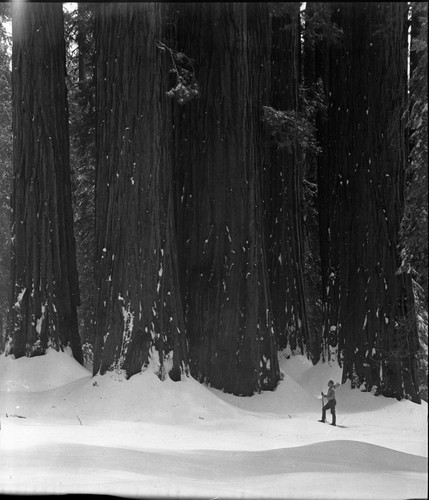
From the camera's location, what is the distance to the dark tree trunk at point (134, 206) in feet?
37.0

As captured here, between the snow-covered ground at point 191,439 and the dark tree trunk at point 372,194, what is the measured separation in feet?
1.99

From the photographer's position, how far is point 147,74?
11.8 metres

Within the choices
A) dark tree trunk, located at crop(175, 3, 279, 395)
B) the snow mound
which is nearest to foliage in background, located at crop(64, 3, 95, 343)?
dark tree trunk, located at crop(175, 3, 279, 395)

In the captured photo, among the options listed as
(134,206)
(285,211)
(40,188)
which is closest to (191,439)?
(134,206)

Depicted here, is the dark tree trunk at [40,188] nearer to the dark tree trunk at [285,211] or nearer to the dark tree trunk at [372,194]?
the dark tree trunk at [285,211]

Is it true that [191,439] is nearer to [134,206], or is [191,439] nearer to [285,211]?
[134,206]

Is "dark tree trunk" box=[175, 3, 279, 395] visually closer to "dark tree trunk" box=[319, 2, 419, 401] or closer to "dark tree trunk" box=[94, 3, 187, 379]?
"dark tree trunk" box=[94, 3, 187, 379]

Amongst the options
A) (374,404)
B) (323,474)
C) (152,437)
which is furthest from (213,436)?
(374,404)

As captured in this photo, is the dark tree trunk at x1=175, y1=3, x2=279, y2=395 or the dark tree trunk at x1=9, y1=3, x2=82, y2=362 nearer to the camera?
the dark tree trunk at x1=175, y1=3, x2=279, y2=395

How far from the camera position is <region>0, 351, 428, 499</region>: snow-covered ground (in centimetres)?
779

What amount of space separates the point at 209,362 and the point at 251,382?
0.66 metres

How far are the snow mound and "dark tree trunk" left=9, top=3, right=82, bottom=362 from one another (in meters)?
0.30

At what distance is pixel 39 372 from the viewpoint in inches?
480

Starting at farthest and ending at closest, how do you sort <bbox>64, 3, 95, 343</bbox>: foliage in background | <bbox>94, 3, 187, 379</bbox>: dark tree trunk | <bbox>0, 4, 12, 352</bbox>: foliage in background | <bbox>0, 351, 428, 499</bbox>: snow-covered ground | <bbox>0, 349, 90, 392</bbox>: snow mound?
<bbox>0, 4, 12, 352</bbox>: foliage in background, <bbox>64, 3, 95, 343</bbox>: foliage in background, <bbox>0, 349, 90, 392</bbox>: snow mound, <bbox>94, 3, 187, 379</bbox>: dark tree trunk, <bbox>0, 351, 428, 499</bbox>: snow-covered ground
